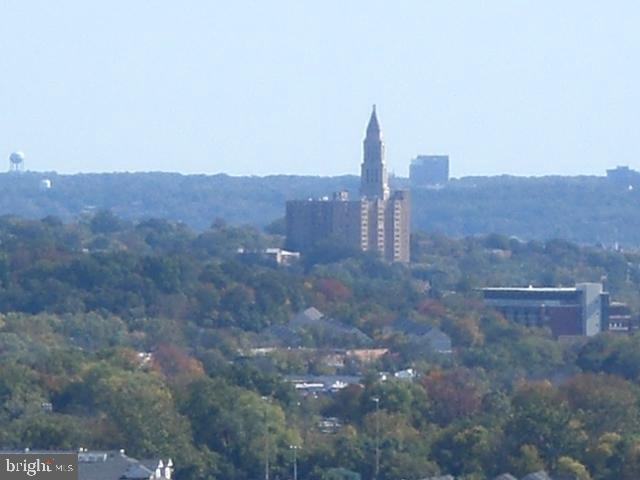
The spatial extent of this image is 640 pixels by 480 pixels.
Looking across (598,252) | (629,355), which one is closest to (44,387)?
(629,355)

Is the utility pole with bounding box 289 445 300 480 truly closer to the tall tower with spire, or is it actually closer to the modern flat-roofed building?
the modern flat-roofed building

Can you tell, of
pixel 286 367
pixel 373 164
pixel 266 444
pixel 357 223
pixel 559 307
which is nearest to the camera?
pixel 266 444

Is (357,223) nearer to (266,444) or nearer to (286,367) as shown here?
(286,367)

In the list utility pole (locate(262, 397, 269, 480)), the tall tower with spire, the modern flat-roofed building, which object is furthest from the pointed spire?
utility pole (locate(262, 397, 269, 480))

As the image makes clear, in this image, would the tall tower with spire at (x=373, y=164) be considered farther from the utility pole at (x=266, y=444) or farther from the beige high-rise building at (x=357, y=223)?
the utility pole at (x=266, y=444)

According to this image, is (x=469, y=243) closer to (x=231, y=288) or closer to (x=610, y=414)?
(x=231, y=288)
